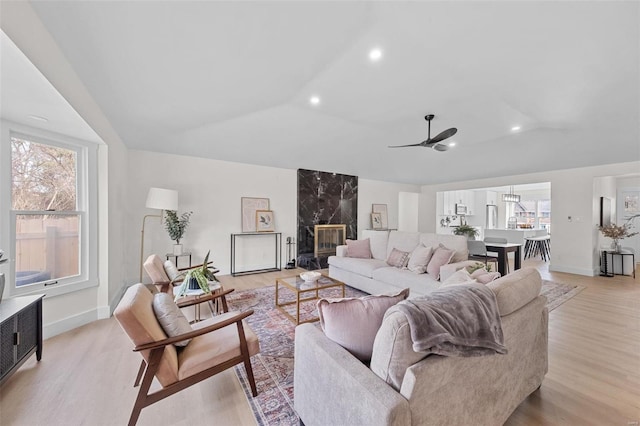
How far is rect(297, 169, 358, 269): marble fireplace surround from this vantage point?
6.01 metres

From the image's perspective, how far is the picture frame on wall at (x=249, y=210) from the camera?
5336mm

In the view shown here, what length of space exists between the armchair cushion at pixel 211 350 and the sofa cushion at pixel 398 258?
259cm

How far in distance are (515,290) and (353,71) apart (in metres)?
2.53

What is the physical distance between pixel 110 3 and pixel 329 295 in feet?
12.4

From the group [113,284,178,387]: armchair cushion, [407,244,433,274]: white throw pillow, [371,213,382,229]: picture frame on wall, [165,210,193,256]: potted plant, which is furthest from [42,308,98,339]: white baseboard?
[371,213,382,229]: picture frame on wall

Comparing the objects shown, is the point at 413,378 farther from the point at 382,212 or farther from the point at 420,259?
the point at 382,212

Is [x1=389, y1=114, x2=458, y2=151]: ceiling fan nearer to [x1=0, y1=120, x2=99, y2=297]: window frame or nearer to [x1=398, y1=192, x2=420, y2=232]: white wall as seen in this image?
[x1=0, y1=120, x2=99, y2=297]: window frame

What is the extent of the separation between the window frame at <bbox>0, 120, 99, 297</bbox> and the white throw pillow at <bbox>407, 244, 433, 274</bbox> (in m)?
4.04

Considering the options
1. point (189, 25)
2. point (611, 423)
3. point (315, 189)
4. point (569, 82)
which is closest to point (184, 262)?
point (315, 189)

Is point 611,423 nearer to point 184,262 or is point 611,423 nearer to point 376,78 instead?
point 376,78

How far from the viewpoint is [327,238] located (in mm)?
6492

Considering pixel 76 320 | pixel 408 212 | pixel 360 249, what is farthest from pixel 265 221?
pixel 408 212

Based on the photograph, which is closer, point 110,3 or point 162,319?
point 162,319

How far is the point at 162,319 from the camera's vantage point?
1.53 m
